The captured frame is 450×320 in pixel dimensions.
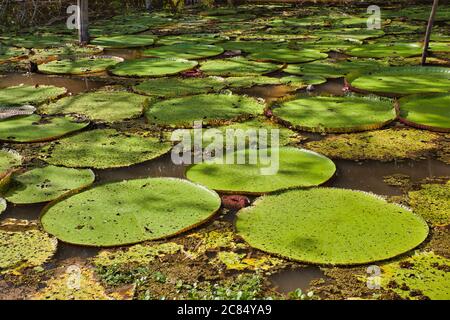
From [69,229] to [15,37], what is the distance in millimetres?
7486

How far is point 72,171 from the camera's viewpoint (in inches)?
148

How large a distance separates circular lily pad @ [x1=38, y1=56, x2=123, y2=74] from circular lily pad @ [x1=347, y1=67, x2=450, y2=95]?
3.19 meters

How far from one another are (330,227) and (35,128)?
2.88 m

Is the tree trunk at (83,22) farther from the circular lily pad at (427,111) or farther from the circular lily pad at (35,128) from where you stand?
the circular lily pad at (427,111)

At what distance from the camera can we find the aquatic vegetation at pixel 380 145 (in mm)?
3992

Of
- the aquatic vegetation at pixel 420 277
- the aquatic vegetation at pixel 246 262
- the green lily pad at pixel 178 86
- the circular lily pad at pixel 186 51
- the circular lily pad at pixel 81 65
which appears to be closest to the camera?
the aquatic vegetation at pixel 420 277

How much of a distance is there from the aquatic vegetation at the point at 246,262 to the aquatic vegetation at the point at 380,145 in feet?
4.93

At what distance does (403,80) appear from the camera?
5.75m

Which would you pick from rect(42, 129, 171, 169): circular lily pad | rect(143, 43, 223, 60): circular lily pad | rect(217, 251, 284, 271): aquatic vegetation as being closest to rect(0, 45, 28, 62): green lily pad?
rect(143, 43, 223, 60): circular lily pad

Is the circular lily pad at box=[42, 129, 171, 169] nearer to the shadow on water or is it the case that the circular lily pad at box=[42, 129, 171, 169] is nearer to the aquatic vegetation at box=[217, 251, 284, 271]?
the aquatic vegetation at box=[217, 251, 284, 271]

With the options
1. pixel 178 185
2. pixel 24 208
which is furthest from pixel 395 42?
pixel 24 208

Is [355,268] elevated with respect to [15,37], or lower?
lower

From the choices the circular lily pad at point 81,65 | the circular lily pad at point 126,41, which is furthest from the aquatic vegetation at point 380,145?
the circular lily pad at point 126,41

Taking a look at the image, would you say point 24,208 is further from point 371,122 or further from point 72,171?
point 371,122
